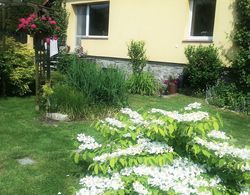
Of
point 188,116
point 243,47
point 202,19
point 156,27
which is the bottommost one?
point 188,116

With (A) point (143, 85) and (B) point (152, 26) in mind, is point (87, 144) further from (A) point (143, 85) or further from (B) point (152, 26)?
(B) point (152, 26)

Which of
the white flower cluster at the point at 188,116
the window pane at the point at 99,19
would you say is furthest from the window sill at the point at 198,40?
the white flower cluster at the point at 188,116

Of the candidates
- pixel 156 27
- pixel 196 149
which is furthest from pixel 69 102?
pixel 156 27

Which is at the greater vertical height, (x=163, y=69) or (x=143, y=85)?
(x=163, y=69)

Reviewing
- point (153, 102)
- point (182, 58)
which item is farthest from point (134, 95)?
point (182, 58)

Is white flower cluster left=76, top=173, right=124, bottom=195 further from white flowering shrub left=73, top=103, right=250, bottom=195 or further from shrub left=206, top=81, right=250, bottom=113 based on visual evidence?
shrub left=206, top=81, right=250, bottom=113

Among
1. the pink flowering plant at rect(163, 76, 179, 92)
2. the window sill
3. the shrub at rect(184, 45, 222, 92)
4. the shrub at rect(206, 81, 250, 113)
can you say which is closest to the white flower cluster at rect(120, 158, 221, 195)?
the shrub at rect(206, 81, 250, 113)

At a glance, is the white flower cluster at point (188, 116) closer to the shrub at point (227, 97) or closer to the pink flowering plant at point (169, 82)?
the shrub at point (227, 97)

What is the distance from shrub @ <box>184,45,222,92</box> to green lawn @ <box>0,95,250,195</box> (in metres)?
1.20

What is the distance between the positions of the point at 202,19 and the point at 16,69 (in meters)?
5.68

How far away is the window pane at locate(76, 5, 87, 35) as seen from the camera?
637 inches

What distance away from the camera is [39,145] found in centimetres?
586

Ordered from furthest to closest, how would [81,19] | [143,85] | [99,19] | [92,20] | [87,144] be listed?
1. [81,19]
2. [92,20]
3. [99,19]
4. [143,85]
5. [87,144]

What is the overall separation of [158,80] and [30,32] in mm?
5174
